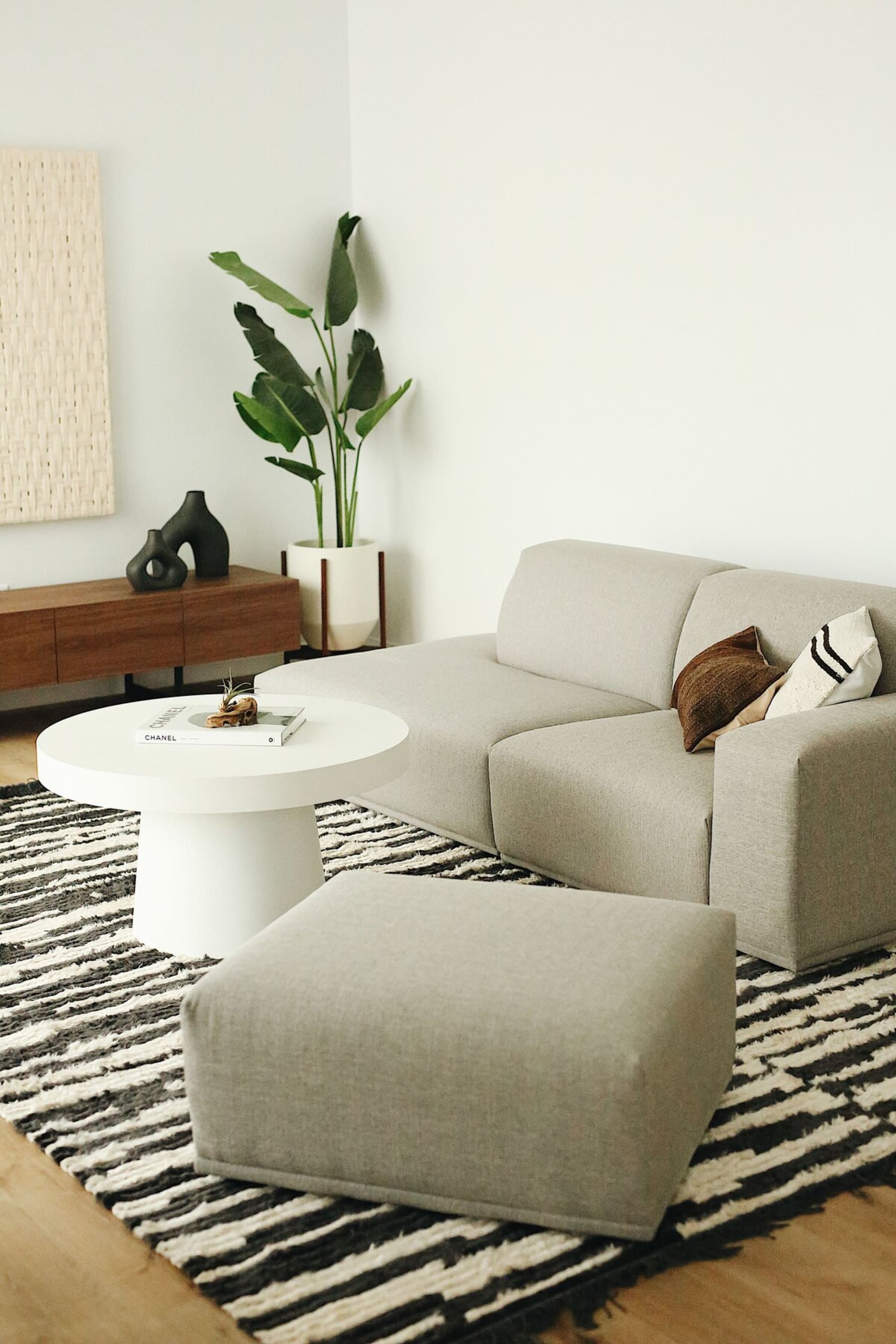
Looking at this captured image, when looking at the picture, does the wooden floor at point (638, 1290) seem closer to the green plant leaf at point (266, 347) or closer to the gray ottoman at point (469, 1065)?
the gray ottoman at point (469, 1065)

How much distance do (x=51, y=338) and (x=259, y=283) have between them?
2.60 feet

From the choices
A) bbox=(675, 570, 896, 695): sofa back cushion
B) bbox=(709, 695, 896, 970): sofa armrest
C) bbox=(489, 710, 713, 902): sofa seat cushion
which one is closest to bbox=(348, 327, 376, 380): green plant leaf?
bbox=(675, 570, 896, 695): sofa back cushion

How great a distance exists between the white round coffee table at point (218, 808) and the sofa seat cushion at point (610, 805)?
1.34 feet

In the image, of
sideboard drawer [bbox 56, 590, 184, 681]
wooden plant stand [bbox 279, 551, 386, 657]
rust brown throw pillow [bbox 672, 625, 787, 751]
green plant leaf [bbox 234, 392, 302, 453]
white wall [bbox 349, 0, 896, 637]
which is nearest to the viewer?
rust brown throw pillow [bbox 672, 625, 787, 751]

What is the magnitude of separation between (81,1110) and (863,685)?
1.89 metres

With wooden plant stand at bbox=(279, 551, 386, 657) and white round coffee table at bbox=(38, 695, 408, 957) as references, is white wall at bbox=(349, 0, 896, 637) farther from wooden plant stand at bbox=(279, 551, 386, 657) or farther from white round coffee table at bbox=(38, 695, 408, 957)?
white round coffee table at bbox=(38, 695, 408, 957)

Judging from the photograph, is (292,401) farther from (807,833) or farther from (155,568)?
(807,833)

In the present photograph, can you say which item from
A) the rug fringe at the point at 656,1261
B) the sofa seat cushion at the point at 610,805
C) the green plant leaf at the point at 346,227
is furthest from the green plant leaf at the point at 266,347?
the rug fringe at the point at 656,1261

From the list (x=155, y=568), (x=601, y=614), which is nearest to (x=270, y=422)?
(x=155, y=568)

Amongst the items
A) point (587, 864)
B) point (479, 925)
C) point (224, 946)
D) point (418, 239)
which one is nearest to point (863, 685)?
point (587, 864)

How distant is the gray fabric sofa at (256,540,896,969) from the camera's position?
9.66 feet

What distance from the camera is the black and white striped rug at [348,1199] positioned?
6.42 ft

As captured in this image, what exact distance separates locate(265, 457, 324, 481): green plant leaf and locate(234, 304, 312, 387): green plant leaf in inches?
11.4

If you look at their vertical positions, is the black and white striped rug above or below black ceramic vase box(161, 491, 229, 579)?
below
